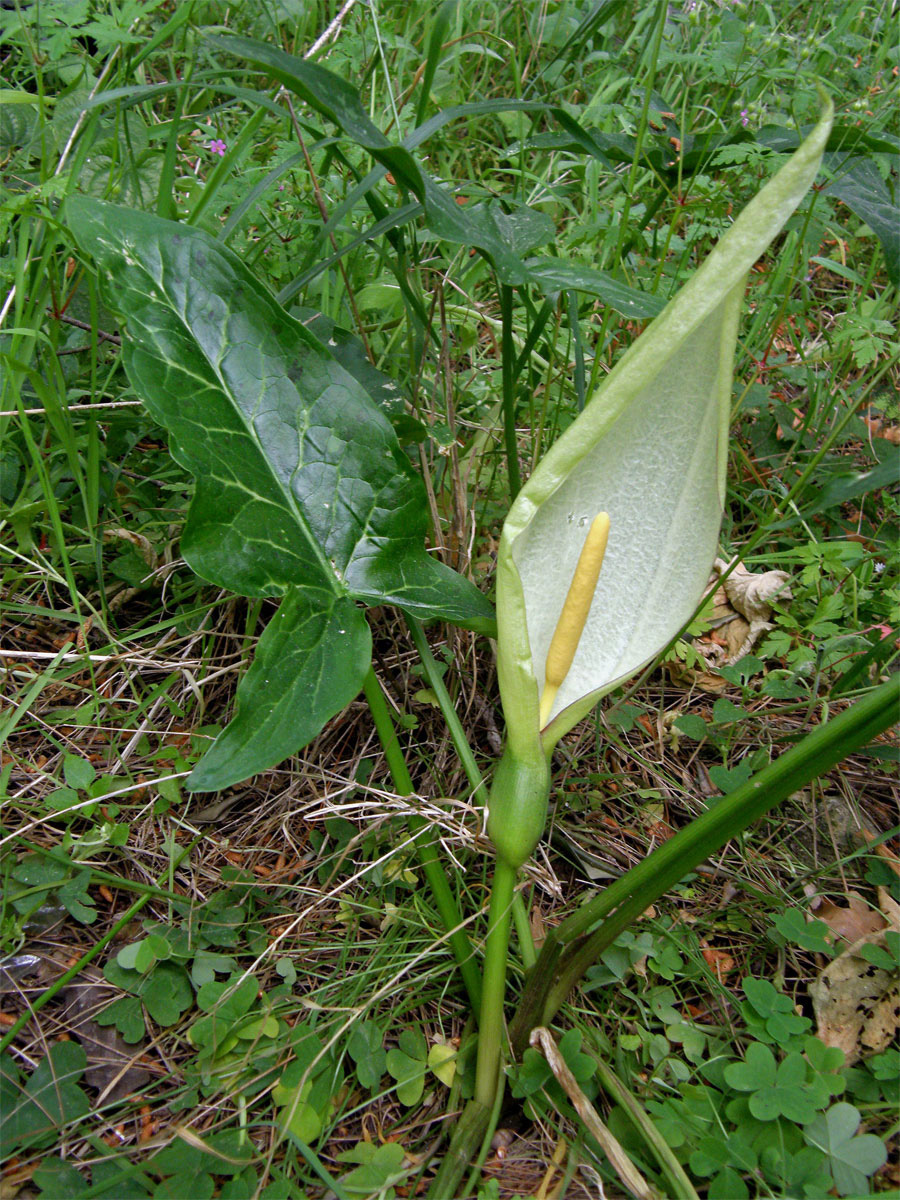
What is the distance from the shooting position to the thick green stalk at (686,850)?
3.03ft

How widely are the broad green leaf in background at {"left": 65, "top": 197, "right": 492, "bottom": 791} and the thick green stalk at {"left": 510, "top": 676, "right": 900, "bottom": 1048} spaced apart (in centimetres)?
39

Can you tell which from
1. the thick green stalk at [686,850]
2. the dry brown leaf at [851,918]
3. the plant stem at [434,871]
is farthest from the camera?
the dry brown leaf at [851,918]

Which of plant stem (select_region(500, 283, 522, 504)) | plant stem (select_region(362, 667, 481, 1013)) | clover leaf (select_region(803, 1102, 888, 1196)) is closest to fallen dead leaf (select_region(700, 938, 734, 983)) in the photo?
clover leaf (select_region(803, 1102, 888, 1196))

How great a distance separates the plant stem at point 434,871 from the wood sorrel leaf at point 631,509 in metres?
0.23

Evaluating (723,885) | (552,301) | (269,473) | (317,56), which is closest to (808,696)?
(723,885)

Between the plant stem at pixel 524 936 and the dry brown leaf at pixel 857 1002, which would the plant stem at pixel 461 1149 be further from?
the dry brown leaf at pixel 857 1002

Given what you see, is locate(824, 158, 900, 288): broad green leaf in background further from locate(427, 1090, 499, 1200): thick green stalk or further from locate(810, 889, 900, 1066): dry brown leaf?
locate(427, 1090, 499, 1200): thick green stalk

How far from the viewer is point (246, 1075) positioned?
43.9 inches

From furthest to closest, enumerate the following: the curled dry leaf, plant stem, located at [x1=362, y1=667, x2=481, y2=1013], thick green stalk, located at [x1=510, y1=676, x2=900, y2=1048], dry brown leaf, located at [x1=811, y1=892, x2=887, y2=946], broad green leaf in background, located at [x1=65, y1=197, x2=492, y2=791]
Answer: the curled dry leaf → dry brown leaf, located at [x1=811, y1=892, x2=887, y2=946] → plant stem, located at [x1=362, y1=667, x2=481, y2=1013] → broad green leaf in background, located at [x1=65, y1=197, x2=492, y2=791] → thick green stalk, located at [x1=510, y1=676, x2=900, y2=1048]

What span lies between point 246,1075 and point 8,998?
34 cm

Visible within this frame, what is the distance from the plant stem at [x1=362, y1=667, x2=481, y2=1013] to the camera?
1195 mm

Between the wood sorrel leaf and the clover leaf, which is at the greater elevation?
the wood sorrel leaf

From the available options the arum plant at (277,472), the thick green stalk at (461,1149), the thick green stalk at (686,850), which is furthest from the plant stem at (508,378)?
the thick green stalk at (461,1149)

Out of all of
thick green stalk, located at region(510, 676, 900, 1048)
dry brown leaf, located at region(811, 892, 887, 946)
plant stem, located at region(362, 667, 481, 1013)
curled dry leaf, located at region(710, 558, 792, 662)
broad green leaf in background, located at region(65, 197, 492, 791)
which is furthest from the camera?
curled dry leaf, located at region(710, 558, 792, 662)
